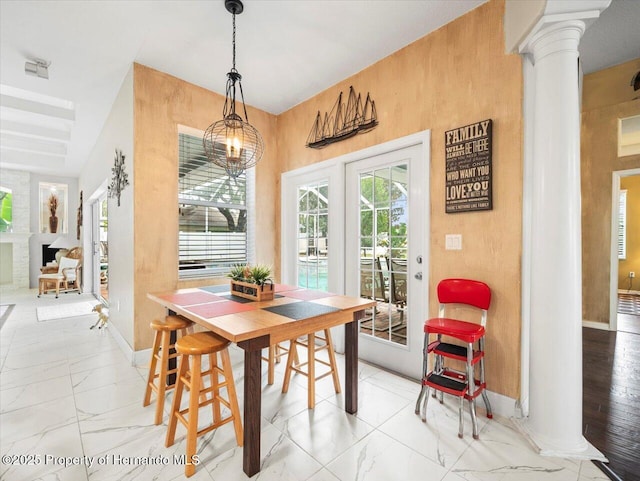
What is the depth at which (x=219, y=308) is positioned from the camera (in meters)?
1.90

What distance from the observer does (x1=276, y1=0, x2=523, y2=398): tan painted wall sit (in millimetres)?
2039

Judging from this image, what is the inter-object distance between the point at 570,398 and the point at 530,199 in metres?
1.21

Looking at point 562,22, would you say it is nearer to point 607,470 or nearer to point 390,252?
point 390,252

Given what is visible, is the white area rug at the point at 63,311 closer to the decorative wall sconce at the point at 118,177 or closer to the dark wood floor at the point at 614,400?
the decorative wall sconce at the point at 118,177

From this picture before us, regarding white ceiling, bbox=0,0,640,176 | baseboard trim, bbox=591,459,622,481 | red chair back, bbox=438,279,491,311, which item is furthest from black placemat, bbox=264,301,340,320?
white ceiling, bbox=0,0,640,176

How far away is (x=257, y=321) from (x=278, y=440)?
0.81m

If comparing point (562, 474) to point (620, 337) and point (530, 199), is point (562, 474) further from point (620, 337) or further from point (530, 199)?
point (620, 337)

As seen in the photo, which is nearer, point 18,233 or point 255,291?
point 255,291

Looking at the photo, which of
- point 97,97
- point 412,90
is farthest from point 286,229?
point 97,97

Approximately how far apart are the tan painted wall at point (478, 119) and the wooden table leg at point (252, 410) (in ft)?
5.19

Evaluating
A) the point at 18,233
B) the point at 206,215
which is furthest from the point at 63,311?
the point at 18,233

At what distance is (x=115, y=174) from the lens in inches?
135

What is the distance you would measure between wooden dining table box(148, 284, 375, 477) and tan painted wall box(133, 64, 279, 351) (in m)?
0.72

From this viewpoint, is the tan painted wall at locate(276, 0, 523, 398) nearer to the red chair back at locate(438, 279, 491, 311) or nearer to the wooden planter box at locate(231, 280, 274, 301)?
the red chair back at locate(438, 279, 491, 311)
